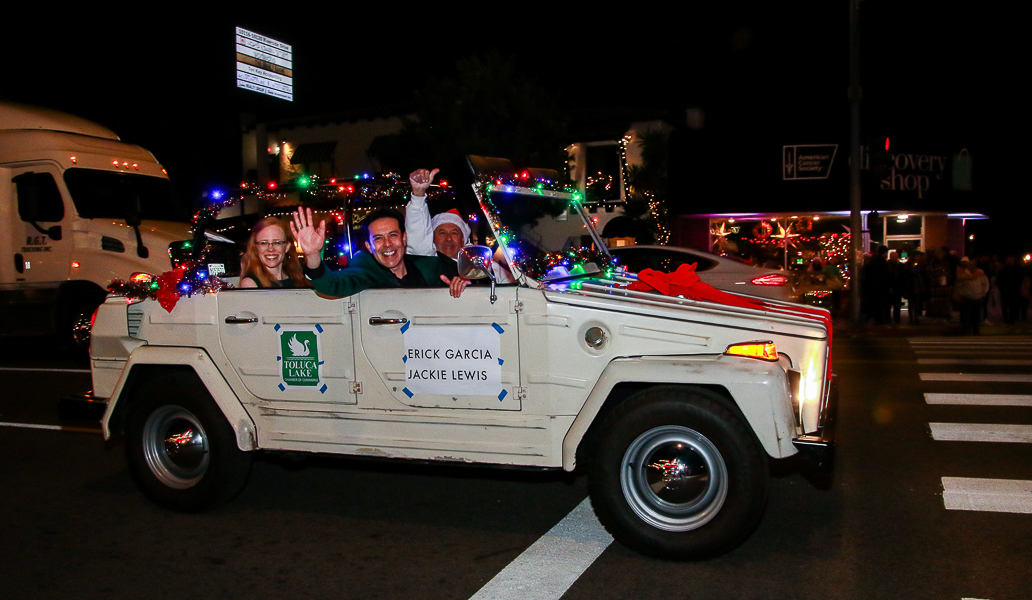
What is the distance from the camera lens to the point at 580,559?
172 inches

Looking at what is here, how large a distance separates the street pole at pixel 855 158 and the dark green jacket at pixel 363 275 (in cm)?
1424

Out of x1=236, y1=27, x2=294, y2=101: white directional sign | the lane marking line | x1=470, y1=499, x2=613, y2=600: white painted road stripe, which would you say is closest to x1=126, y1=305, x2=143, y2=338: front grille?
x1=470, y1=499, x2=613, y2=600: white painted road stripe

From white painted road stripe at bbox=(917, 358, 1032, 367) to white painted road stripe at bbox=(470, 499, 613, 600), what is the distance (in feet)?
25.9

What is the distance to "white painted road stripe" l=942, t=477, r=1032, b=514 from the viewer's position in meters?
5.12

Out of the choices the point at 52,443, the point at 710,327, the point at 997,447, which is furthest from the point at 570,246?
the point at 52,443

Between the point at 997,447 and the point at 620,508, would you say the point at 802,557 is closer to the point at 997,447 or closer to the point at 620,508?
the point at 620,508

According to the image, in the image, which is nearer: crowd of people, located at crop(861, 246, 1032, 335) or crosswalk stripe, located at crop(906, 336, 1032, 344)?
crosswalk stripe, located at crop(906, 336, 1032, 344)

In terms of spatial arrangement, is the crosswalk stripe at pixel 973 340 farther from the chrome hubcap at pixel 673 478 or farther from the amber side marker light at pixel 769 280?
the chrome hubcap at pixel 673 478

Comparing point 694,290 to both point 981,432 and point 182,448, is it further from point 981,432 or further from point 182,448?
point 981,432

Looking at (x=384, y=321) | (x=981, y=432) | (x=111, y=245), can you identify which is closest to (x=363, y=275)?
(x=384, y=321)

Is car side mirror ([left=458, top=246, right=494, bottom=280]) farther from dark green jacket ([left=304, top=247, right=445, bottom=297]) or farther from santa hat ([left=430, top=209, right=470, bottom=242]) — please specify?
santa hat ([left=430, top=209, right=470, bottom=242])

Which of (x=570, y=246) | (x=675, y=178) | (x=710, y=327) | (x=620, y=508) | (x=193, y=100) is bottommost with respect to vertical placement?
(x=620, y=508)

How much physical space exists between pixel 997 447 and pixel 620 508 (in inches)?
158

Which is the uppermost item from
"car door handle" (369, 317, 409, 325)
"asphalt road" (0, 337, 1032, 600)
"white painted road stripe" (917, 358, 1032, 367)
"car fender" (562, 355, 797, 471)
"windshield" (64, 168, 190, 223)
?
"windshield" (64, 168, 190, 223)
